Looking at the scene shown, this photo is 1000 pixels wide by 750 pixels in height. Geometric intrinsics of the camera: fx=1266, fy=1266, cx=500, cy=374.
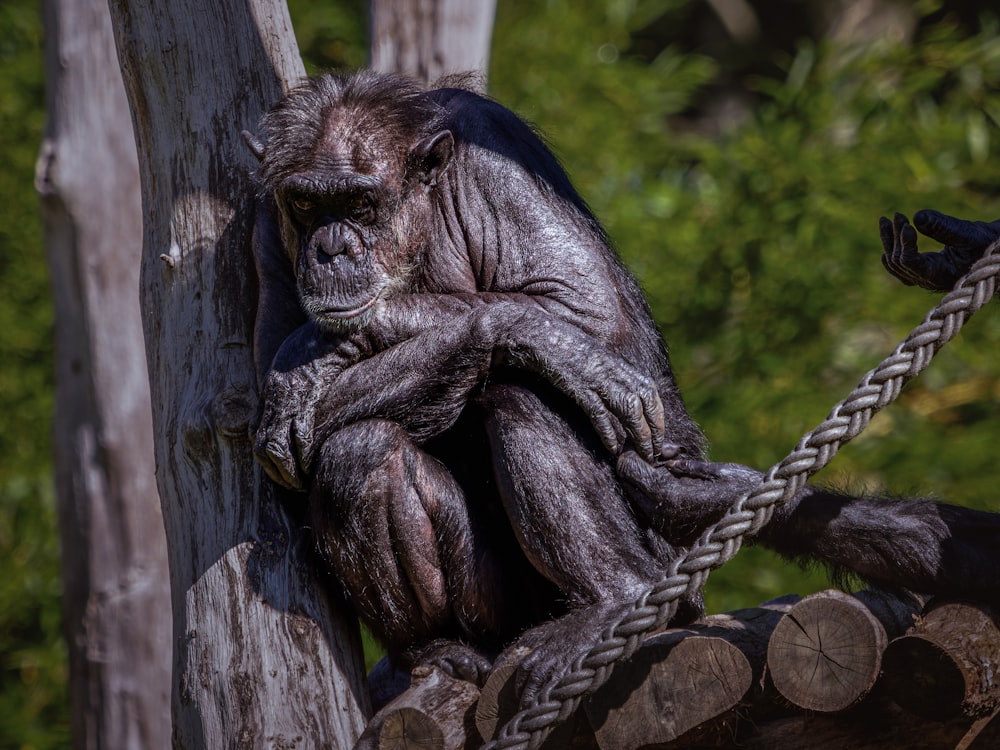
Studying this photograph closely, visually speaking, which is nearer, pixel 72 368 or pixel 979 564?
pixel 979 564

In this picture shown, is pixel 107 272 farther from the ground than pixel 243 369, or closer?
farther from the ground

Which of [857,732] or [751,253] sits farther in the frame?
[751,253]

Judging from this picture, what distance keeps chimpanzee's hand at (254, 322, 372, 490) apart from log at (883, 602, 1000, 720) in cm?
154

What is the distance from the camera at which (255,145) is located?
353cm

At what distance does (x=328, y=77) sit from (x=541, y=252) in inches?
32.6

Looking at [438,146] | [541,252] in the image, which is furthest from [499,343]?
[438,146]

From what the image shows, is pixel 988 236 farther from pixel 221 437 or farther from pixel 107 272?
pixel 107 272

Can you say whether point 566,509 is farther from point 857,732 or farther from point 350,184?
point 350,184

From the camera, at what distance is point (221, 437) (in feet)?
11.3

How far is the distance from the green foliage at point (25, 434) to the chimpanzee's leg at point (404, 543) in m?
4.91

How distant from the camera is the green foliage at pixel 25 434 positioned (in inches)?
304

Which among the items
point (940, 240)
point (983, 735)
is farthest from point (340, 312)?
point (983, 735)

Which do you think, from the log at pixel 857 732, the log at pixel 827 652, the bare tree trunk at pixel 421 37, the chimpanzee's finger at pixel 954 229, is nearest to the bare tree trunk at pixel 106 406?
the bare tree trunk at pixel 421 37

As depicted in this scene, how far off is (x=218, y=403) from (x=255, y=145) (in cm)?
73
